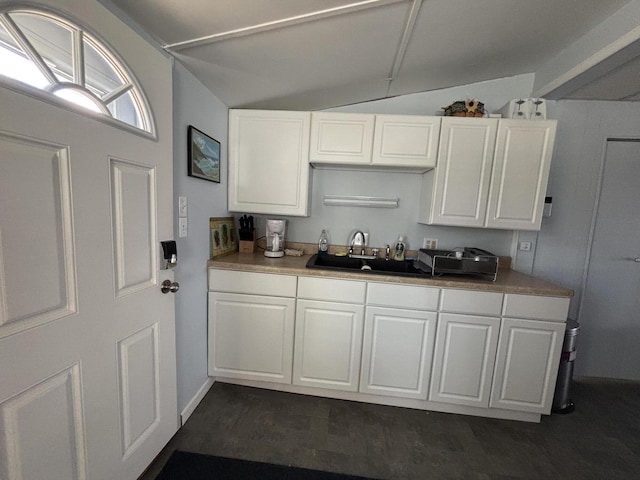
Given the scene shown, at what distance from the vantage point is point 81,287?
0.87 m

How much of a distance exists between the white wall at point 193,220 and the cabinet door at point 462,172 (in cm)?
159

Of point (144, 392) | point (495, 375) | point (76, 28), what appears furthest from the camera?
point (495, 375)

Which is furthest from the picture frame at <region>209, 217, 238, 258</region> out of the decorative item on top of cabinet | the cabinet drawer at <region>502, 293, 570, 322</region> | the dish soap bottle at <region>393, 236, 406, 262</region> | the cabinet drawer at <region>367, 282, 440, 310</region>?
the cabinet drawer at <region>502, 293, 570, 322</region>

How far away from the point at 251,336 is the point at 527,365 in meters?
1.86

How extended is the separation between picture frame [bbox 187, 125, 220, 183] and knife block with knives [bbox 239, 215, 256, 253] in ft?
1.42

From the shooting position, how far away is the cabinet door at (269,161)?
1.92m

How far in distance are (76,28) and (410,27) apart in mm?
1373

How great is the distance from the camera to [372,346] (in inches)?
69.8

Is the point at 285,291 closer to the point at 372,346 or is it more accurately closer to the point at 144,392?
the point at 372,346

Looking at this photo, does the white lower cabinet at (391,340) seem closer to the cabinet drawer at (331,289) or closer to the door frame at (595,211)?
the cabinet drawer at (331,289)

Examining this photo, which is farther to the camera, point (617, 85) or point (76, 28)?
point (617, 85)

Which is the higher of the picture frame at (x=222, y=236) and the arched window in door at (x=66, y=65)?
the arched window in door at (x=66, y=65)

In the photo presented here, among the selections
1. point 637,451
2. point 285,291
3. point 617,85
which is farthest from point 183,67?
point 637,451

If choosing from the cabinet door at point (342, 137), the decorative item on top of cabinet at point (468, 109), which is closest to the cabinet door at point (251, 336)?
the cabinet door at point (342, 137)
